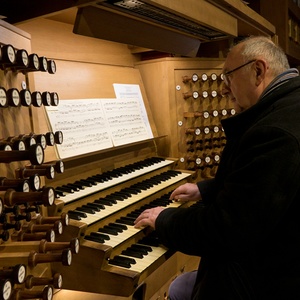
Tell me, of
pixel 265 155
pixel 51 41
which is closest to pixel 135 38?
pixel 51 41

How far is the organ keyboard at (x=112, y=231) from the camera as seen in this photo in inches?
63.1

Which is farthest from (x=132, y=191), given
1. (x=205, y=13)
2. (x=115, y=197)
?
(x=205, y=13)

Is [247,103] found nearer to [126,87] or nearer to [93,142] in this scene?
[93,142]

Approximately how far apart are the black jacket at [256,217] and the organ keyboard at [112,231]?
1.11 feet

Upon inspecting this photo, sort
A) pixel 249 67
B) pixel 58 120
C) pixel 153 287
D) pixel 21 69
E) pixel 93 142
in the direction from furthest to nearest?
pixel 153 287, pixel 93 142, pixel 58 120, pixel 249 67, pixel 21 69

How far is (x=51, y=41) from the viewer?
2162mm

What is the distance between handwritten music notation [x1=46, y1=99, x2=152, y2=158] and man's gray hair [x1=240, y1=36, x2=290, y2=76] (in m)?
1.03

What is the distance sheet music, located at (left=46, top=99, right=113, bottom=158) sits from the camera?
1.97 m

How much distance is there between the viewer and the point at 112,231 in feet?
5.95

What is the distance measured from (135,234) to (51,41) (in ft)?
4.13

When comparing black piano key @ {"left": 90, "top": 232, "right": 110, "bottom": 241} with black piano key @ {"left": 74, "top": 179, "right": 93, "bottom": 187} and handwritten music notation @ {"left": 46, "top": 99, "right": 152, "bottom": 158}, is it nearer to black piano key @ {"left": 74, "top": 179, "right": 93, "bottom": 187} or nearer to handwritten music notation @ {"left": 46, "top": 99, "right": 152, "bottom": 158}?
black piano key @ {"left": 74, "top": 179, "right": 93, "bottom": 187}

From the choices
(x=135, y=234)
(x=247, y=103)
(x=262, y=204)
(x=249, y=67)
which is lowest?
(x=135, y=234)

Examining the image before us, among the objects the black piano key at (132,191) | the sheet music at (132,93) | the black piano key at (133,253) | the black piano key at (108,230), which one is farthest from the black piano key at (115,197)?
the sheet music at (132,93)

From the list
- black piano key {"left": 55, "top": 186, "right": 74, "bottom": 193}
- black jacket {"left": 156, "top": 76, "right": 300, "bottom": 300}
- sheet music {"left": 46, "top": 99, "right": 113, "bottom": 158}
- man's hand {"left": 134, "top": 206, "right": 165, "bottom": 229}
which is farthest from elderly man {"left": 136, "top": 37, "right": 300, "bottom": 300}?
sheet music {"left": 46, "top": 99, "right": 113, "bottom": 158}
